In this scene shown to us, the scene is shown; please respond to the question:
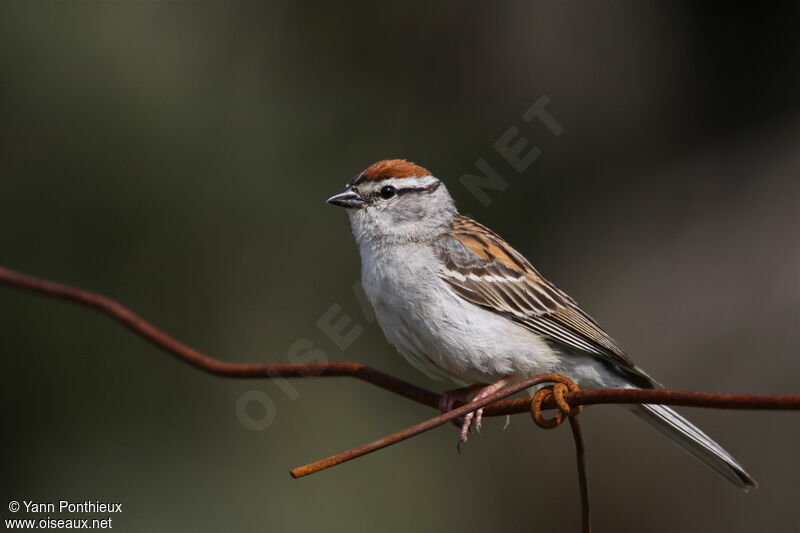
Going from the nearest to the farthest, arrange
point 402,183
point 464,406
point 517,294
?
point 464,406 → point 517,294 → point 402,183

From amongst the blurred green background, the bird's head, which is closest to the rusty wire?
the bird's head

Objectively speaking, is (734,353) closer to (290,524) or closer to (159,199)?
(290,524)

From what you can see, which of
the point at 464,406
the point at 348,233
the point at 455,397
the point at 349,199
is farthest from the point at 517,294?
the point at 348,233

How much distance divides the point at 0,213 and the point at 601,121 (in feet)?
17.3

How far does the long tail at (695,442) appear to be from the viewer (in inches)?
127

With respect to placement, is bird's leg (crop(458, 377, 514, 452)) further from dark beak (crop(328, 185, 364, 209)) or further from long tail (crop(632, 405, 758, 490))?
dark beak (crop(328, 185, 364, 209))

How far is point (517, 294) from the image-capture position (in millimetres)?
4215

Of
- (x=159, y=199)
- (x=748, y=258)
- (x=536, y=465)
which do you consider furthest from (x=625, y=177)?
(x=159, y=199)

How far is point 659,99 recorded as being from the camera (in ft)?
28.8

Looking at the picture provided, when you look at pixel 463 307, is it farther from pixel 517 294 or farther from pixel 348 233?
pixel 348 233

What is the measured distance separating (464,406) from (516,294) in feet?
5.13

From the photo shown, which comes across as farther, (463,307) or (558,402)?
(463,307)

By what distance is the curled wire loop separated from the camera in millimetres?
2580

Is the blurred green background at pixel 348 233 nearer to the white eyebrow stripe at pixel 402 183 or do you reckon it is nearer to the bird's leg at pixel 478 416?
the white eyebrow stripe at pixel 402 183
